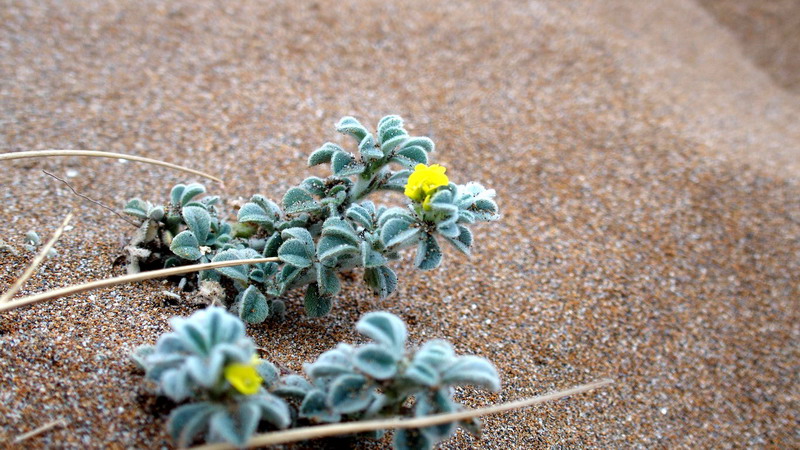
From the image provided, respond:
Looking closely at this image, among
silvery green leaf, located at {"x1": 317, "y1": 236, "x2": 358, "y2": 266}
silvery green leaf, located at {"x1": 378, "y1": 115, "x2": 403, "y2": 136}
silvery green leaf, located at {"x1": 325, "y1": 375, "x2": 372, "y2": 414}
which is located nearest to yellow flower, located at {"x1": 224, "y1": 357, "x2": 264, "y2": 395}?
silvery green leaf, located at {"x1": 325, "y1": 375, "x2": 372, "y2": 414}

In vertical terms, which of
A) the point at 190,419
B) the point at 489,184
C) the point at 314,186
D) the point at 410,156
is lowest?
the point at 489,184

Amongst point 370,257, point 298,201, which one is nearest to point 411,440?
point 370,257

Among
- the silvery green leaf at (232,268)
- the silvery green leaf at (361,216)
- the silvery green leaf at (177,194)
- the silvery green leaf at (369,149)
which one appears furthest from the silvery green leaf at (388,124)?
the silvery green leaf at (177,194)

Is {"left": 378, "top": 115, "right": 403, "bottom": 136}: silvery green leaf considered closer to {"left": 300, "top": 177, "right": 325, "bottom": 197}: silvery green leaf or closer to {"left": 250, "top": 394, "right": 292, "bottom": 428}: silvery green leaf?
{"left": 300, "top": 177, "right": 325, "bottom": 197}: silvery green leaf

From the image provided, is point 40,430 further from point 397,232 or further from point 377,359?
point 397,232

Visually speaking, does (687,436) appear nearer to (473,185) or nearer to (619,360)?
(619,360)

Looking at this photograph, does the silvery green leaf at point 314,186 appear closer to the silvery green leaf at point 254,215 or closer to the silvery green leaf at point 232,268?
the silvery green leaf at point 254,215
